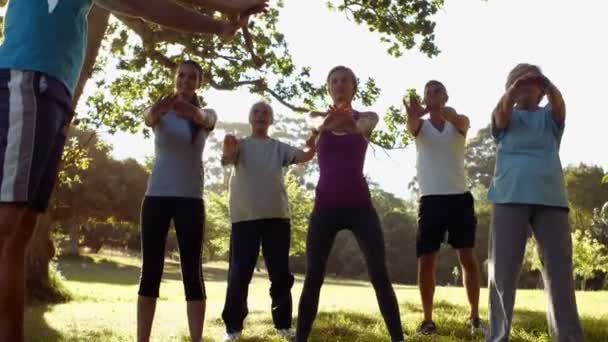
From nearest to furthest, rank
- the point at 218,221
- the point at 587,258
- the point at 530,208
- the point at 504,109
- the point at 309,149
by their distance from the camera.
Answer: the point at 530,208 → the point at 504,109 → the point at 309,149 → the point at 587,258 → the point at 218,221

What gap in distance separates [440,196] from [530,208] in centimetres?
157

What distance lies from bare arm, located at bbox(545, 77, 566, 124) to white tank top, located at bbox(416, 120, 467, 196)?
4.92ft

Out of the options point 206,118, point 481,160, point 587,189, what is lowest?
point 206,118

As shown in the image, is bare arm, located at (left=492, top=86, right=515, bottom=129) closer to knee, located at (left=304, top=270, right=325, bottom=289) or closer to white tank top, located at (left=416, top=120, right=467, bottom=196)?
white tank top, located at (left=416, top=120, right=467, bottom=196)

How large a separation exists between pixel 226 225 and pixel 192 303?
28.4 meters

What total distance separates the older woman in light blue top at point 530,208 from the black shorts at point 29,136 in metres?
2.99

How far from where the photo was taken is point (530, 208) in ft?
13.4

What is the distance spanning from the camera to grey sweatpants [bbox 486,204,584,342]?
392 cm

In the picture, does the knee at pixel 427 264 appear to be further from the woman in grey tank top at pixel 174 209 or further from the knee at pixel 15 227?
the knee at pixel 15 227

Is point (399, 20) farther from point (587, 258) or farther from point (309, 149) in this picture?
point (587, 258)

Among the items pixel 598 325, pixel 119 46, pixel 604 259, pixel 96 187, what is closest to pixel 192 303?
pixel 598 325

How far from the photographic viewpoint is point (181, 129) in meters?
4.74

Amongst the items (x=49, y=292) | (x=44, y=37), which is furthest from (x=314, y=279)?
(x=49, y=292)

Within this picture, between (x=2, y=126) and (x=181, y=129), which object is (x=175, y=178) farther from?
(x=2, y=126)
